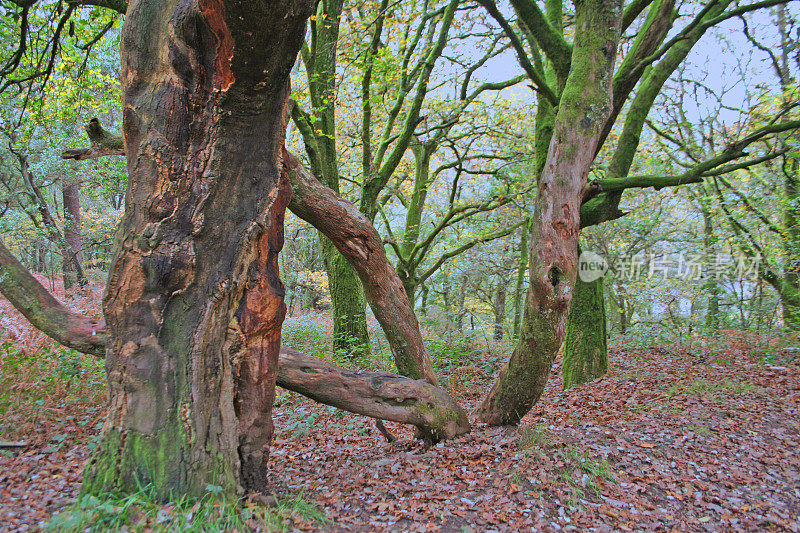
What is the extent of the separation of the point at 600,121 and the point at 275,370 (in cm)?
364

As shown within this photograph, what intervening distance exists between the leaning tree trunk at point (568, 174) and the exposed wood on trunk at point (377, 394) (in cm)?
113

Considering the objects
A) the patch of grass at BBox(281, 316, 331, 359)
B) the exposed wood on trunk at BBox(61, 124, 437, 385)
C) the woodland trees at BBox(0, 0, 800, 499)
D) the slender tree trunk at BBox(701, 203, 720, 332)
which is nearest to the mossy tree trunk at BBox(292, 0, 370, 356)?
the patch of grass at BBox(281, 316, 331, 359)

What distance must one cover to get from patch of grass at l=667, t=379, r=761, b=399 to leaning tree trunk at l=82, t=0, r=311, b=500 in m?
6.09

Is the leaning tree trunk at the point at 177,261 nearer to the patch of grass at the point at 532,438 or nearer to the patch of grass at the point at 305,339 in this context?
the patch of grass at the point at 532,438

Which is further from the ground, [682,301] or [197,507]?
[682,301]

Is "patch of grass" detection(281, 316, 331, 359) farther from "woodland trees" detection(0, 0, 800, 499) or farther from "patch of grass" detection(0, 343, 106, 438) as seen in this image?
"woodland trees" detection(0, 0, 800, 499)

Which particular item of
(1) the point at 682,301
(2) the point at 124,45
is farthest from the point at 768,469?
(1) the point at 682,301

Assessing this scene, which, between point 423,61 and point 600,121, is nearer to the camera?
point 600,121

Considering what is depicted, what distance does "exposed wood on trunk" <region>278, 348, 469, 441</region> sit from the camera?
13.1 feet

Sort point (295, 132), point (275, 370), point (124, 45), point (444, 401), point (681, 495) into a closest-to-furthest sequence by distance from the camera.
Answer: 1. point (124, 45)
2. point (275, 370)
3. point (681, 495)
4. point (444, 401)
5. point (295, 132)

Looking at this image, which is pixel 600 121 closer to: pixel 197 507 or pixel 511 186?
pixel 197 507

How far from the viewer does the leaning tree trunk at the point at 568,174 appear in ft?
14.2

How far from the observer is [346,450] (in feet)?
16.4

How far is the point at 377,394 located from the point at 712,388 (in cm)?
525
